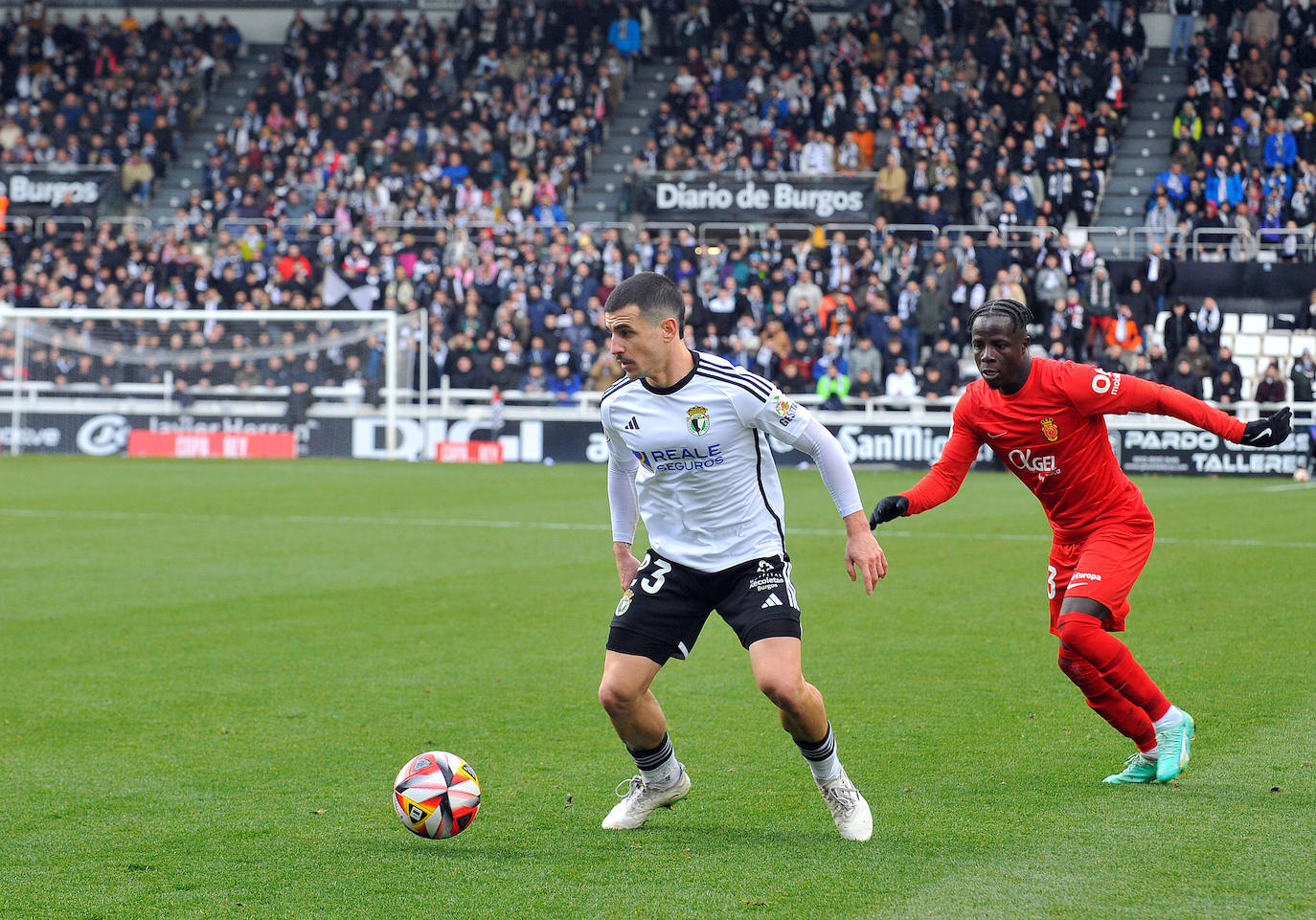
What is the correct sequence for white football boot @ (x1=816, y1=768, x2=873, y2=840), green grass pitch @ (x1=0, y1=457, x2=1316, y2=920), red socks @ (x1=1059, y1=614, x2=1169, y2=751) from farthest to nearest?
red socks @ (x1=1059, y1=614, x2=1169, y2=751), white football boot @ (x1=816, y1=768, x2=873, y2=840), green grass pitch @ (x1=0, y1=457, x2=1316, y2=920)

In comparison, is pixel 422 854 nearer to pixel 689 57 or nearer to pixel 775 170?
pixel 775 170

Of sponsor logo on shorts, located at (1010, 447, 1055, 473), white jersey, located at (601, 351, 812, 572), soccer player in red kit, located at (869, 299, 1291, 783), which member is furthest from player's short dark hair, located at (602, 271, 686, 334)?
sponsor logo on shorts, located at (1010, 447, 1055, 473)

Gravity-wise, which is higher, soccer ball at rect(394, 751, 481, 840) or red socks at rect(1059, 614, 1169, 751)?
red socks at rect(1059, 614, 1169, 751)

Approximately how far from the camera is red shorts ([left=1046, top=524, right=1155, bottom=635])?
6.06 m

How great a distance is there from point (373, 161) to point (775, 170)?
886 cm

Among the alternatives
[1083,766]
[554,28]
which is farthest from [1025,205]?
[1083,766]

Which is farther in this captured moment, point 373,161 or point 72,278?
point 373,161

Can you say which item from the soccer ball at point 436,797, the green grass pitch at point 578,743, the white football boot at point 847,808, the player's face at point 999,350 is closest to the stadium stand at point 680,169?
the green grass pitch at point 578,743

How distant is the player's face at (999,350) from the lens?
6117 millimetres

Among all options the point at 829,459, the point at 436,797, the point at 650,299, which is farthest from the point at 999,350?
the point at 436,797

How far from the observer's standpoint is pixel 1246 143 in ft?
99.3

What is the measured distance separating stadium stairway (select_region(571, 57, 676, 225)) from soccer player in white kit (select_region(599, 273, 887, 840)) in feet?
92.7

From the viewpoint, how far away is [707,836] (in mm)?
5391

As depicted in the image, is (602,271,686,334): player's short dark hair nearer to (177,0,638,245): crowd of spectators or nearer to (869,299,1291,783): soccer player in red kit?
(869,299,1291,783): soccer player in red kit
